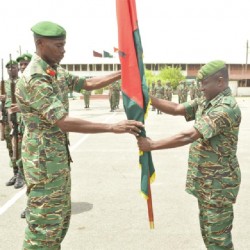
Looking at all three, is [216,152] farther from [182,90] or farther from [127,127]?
[182,90]

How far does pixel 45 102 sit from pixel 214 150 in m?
1.36

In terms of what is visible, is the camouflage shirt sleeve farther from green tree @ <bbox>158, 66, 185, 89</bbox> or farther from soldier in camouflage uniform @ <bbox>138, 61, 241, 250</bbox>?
green tree @ <bbox>158, 66, 185, 89</bbox>

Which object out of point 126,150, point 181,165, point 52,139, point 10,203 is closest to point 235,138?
point 52,139

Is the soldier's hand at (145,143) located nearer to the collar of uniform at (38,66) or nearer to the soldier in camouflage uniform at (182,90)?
the collar of uniform at (38,66)

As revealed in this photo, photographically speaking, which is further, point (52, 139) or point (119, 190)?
point (119, 190)

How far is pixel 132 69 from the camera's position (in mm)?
2902

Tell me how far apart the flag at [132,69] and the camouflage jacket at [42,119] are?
1.71 feet

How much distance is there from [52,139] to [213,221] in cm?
143

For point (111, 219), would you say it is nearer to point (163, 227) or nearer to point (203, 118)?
point (163, 227)

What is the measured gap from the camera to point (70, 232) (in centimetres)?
405

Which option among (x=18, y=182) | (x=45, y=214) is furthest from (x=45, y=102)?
(x=18, y=182)

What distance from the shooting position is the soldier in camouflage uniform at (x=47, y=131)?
266 centimetres

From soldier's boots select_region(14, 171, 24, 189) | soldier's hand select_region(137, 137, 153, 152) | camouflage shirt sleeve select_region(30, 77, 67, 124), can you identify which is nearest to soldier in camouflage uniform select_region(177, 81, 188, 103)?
soldier's boots select_region(14, 171, 24, 189)

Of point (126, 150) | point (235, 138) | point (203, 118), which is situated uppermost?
point (203, 118)
